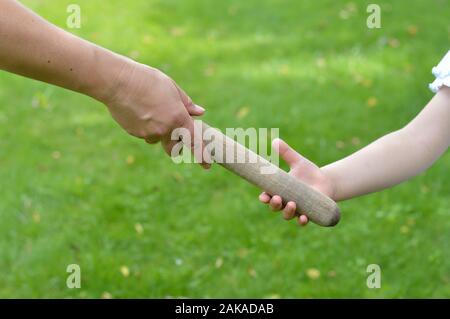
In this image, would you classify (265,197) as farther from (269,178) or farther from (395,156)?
(395,156)

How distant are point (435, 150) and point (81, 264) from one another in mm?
1964

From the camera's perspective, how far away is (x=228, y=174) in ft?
14.8

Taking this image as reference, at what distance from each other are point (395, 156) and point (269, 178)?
1.64ft

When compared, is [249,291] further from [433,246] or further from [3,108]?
[3,108]

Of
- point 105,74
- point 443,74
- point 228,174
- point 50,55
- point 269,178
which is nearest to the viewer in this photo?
point 50,55

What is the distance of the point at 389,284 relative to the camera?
11.8 ft

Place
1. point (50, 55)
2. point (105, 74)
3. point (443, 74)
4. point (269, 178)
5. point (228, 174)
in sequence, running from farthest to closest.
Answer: point (228, 174)
point (443, 74)
point (269, 178)
point (105, 74)
point (50, 55)

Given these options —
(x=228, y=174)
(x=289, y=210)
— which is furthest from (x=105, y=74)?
(x=228, y=174)

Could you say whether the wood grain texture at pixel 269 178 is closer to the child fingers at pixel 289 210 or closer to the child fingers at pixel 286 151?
the child fingers at pixel 289 210

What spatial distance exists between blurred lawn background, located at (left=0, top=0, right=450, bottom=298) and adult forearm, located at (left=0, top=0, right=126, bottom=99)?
5.33 ft

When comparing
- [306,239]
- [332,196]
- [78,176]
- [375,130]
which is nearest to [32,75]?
[332,196]

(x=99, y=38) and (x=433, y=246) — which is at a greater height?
(x=99, y=38)

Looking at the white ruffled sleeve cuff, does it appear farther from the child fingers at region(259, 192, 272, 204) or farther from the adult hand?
the adult hand

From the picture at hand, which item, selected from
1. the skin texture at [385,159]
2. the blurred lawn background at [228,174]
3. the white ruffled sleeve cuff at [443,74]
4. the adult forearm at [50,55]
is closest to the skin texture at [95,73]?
the adult forearm at [50,55]
